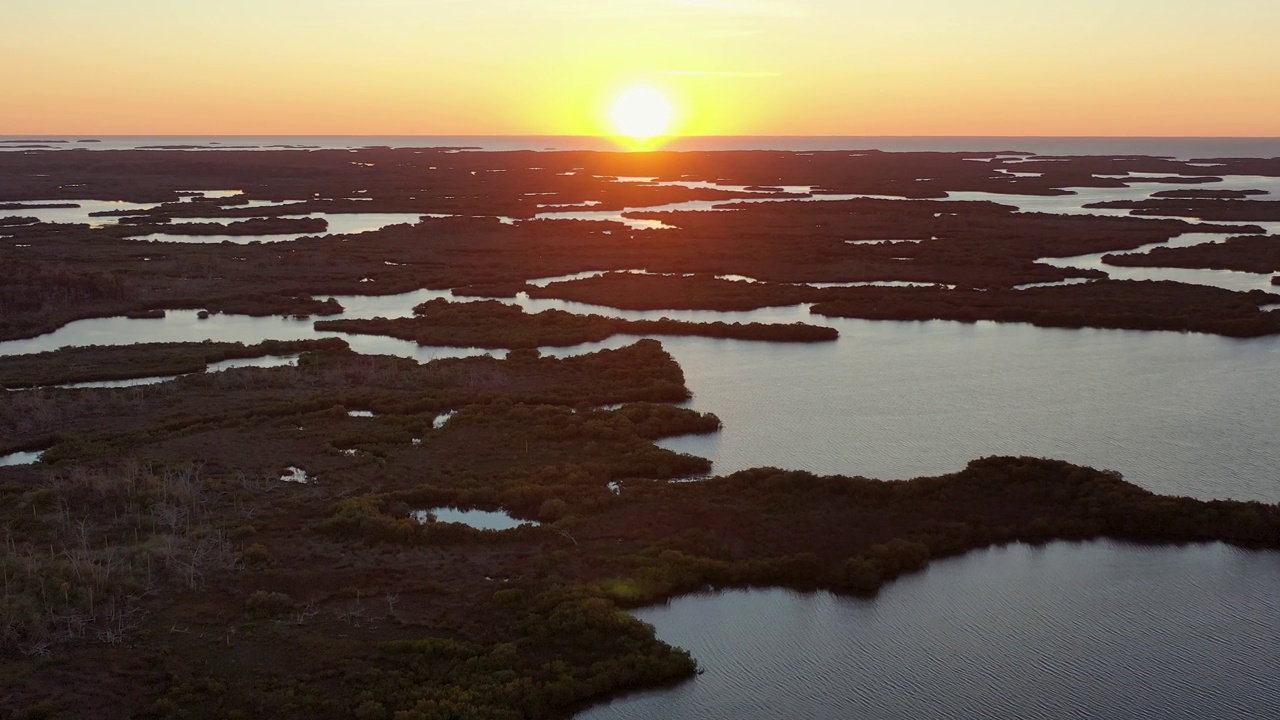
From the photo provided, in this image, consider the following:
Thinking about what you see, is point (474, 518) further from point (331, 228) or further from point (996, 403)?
point (331, 228)

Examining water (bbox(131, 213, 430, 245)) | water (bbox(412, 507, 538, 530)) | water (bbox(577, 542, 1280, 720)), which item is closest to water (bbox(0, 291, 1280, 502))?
water (bbox(577, 542, 1280, 720))

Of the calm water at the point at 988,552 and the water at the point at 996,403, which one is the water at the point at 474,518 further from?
the water at the point at 996,403

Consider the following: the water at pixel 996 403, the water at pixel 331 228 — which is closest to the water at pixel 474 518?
the water at pixel 996 403

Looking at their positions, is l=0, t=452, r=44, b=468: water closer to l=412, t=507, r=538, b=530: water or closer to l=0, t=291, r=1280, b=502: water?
l=412, t=507, r=538, b=530: water

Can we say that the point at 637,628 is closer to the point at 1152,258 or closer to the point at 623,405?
the point at 623,405

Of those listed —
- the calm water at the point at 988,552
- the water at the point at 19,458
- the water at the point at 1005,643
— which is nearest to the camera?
the water at the point at 1005,643

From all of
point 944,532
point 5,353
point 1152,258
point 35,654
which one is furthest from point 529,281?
point 35,654
